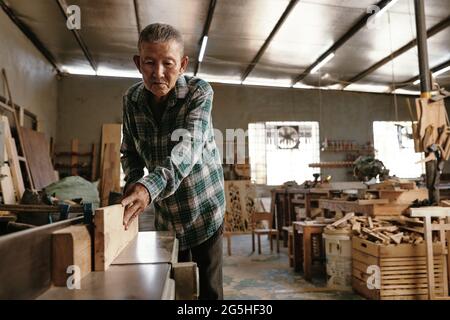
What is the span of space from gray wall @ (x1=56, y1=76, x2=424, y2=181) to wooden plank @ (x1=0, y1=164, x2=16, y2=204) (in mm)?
3463

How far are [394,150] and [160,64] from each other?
30.0 ft

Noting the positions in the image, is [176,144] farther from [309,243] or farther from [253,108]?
[253,108]

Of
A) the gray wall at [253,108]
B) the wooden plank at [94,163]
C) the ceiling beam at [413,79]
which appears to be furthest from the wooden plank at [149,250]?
the ceiling beam at [413,79]

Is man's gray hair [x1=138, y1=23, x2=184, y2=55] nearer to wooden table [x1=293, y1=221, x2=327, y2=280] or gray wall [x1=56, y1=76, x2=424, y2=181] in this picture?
wooden table [x1=293, y1=221, x2=327, y2=280]

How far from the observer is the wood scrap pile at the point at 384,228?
288cm

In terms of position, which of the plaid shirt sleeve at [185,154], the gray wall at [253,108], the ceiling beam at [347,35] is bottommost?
the plaid shirt sleeve at [185,154]

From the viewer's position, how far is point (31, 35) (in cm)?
593

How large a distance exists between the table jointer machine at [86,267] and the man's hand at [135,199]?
3 cm

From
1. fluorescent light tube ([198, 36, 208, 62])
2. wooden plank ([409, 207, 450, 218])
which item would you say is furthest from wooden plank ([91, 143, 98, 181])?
wooden plank ([409, 207, 450, 218])

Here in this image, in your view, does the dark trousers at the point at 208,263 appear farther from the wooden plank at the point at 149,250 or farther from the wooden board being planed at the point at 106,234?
→ the wooden board being planed at the point at 106,234

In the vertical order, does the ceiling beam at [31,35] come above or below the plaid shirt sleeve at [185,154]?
above
